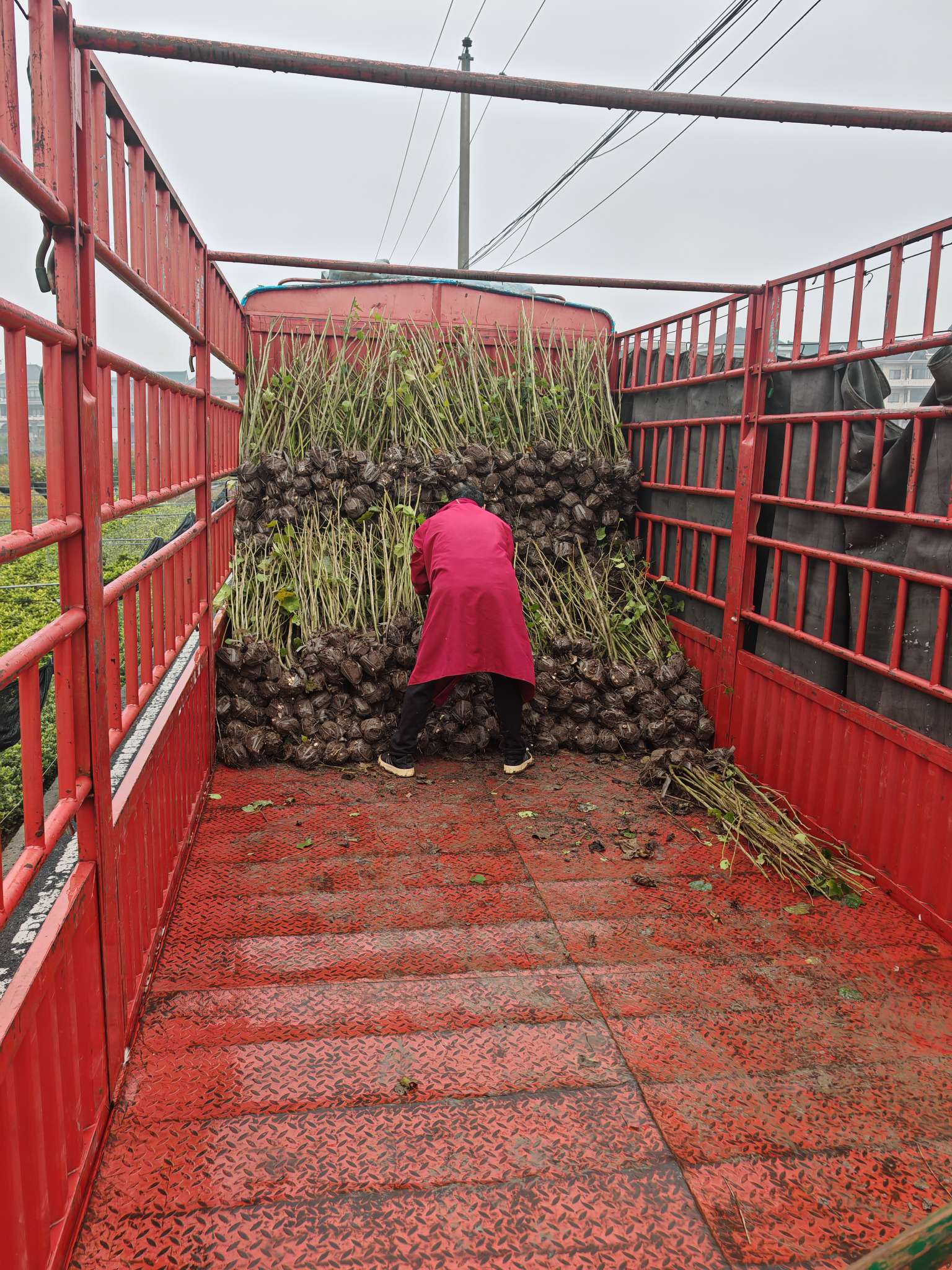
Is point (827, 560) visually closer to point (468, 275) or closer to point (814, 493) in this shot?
point (814, 493)

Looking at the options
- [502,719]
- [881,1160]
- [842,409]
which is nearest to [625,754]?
[502,719]

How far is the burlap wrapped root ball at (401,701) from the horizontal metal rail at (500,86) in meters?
3.34

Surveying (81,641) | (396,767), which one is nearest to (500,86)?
(81,641)

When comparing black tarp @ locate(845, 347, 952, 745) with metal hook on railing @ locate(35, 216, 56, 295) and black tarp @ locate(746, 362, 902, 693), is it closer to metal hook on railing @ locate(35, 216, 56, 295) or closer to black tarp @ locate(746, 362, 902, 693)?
black tarp @ locate(746, 362, 902, 693)

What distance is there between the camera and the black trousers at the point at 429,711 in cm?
509

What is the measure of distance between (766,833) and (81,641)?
10.5 ft

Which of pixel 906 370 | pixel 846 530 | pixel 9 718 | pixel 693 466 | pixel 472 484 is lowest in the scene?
pixel 9 718

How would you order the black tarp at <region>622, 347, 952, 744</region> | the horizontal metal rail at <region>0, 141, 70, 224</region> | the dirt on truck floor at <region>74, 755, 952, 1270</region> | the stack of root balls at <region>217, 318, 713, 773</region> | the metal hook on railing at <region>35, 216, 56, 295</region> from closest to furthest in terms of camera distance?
1. the horizontal metal rail at <region>0, 141, 70, 224</region>
2. the metal hook on railing at <region>35, 216, 56, 295</region>
3. the dirt on truck floor at <region>74, 755, 952, 1270</region>
4. the black tarp at <region>622, 347, 952, 744</region>
5. the stack of root balls at <region>217, 318, 713, 773</region>

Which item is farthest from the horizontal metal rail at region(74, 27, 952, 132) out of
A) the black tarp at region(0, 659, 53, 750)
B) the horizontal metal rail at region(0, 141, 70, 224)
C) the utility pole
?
the utility pole

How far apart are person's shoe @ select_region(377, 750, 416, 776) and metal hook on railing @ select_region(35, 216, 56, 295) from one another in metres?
3.52

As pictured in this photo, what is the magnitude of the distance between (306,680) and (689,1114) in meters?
3.44

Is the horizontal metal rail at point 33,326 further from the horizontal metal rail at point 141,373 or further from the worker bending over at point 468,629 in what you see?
the worker bending over at point 468,629

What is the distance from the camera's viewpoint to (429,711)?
5164 millimetres

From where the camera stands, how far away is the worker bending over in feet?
16.2
